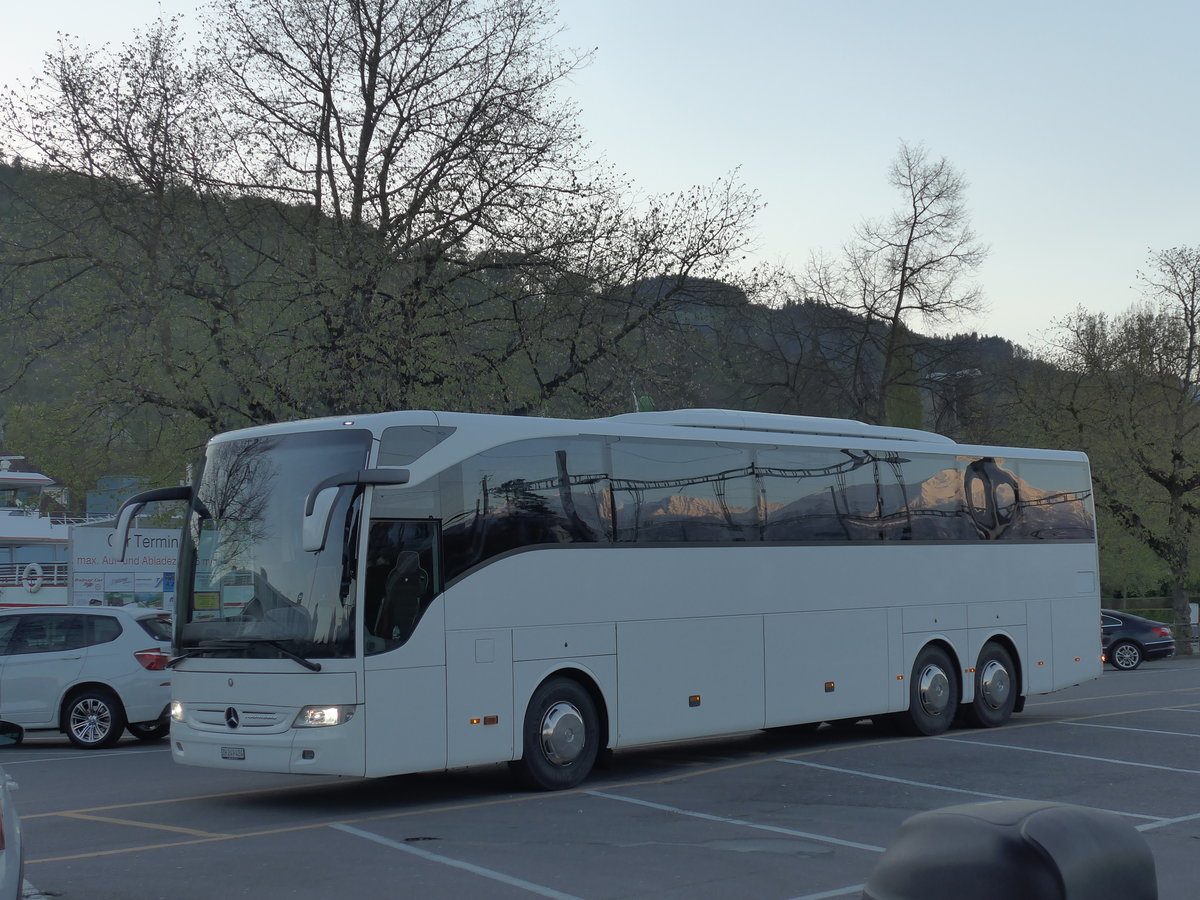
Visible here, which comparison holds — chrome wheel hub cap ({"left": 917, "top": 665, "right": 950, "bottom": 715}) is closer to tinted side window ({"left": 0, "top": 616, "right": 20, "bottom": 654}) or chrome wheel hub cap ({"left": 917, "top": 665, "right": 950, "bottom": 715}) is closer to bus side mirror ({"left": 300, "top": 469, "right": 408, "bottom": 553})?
bus side mirror ({"left": 300, "top": 469, "right": 408, "bottom": 553})

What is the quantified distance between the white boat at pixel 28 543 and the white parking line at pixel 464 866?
81.8 feet

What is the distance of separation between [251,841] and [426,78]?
18.4m

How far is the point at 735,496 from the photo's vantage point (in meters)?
14.0

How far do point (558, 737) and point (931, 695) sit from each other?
629 centimetres

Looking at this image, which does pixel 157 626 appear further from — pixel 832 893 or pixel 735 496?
pixel 832 893

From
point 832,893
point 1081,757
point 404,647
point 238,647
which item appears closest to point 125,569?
point 238,647

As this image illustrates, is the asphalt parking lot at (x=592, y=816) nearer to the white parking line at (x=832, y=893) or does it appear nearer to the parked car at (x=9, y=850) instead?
the white parking line at (x=832, y=893)

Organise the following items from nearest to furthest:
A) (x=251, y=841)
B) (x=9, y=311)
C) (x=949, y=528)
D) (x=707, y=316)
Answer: (x=251, y=841), (x=949, y=528), (x=9, y=311), (x=707, y=316)

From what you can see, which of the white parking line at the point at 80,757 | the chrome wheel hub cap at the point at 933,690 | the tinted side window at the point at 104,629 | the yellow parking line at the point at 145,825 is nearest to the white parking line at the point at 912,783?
the chrome wheel hub cap at the point at 933,690

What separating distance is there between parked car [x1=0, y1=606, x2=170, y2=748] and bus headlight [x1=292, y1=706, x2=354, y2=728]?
6.66 metres

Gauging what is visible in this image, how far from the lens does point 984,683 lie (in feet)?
56.0

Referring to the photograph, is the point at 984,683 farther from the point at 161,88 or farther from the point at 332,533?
the point at 161,88

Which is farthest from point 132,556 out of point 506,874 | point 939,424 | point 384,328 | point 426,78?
point 939,424

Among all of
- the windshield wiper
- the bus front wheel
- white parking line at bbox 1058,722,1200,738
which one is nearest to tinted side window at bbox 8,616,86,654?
the windshield wiper
